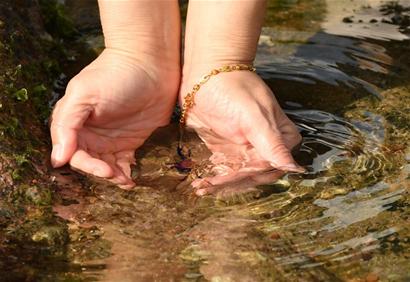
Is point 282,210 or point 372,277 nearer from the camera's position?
point 372,277

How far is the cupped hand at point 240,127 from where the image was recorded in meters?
2.51

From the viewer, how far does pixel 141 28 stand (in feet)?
9.74

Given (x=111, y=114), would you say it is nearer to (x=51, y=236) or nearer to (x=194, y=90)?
(x=194, y=90)

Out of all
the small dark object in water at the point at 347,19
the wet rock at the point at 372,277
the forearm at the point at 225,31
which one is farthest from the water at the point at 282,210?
the small dark object in water at the point at 347,19

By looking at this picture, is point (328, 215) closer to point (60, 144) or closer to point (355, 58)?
point (60, 144)

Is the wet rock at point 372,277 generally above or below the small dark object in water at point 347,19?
below

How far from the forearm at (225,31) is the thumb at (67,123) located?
0.58 m

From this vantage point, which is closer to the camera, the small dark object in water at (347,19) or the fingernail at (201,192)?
the fingernail at (201,192)

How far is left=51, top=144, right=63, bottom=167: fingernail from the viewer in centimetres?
246

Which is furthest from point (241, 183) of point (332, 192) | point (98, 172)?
point (98, 172)

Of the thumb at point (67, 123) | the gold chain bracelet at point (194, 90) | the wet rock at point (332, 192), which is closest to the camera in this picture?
the wet rock at point (332, 192)

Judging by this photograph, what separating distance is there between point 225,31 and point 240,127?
0.49 meters

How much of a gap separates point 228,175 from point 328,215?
15.1 inches

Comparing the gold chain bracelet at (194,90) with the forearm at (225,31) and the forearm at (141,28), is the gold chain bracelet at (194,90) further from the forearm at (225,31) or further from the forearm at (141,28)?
the forearm at (141,28)
